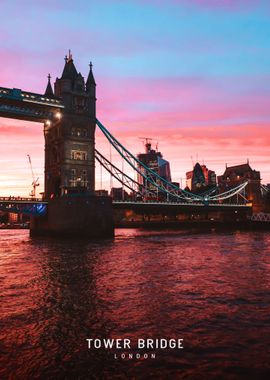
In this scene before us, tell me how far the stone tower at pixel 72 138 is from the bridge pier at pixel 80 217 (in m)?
5.18

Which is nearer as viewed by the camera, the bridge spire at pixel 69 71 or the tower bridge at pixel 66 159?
the tower bridge at pixel 66 159

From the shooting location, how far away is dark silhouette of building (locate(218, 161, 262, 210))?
4503 inches

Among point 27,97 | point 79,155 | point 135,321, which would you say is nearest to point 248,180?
point 79,155

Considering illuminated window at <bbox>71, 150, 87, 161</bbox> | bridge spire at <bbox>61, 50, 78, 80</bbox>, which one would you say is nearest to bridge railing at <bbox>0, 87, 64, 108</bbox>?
bridge spire at <bbox>61, 50, 78, 80</bbox>

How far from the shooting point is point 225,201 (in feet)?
421

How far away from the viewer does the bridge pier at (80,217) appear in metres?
48.7

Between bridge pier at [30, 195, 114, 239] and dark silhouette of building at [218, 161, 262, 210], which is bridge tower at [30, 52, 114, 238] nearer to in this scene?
bridge pier at [30, 195, 114, 239]

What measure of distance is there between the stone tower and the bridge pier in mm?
5177

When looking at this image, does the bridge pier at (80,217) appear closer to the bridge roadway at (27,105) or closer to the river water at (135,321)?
the bridge roadway at (27,105)

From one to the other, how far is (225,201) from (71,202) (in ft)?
296

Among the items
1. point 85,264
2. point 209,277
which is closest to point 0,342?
point 209,277

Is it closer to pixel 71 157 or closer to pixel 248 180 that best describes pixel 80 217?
pixel 71 157

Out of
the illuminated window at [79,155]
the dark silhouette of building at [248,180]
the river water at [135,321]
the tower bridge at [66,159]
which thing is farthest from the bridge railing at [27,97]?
the dark silhouette of building at [248,180]

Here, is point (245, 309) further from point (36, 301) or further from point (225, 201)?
point (225, 201)
